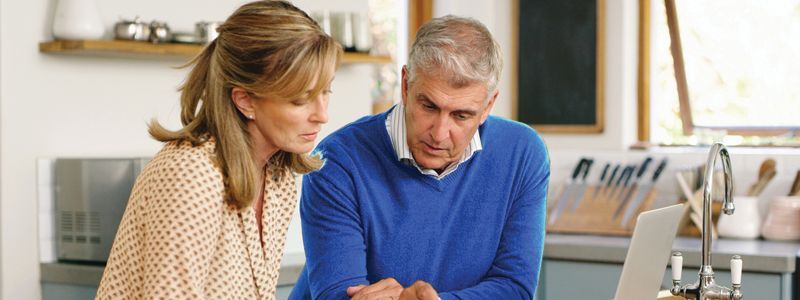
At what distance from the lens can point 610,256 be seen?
4.05m

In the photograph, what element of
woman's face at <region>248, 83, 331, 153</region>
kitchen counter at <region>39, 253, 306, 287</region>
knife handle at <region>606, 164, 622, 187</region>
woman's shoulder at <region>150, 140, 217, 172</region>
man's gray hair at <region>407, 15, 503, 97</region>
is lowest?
kitchen counter at <region>39, 253, 306, 287</region>

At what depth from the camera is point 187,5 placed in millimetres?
4246

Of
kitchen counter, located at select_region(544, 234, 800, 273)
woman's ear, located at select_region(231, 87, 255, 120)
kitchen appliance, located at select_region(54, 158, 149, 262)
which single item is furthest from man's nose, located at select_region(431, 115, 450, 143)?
kitchen counter, located at select_region(544, 234, 800, 273)

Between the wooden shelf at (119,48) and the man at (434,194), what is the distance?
1491 mm

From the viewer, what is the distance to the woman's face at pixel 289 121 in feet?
6.04

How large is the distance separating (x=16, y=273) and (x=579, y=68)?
2.51m

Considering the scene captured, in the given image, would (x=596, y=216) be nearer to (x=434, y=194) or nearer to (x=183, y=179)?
(x=434, y=194)

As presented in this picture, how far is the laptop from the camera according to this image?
7.31 feet

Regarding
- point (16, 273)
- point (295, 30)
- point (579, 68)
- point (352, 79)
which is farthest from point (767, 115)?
point (295, 30)

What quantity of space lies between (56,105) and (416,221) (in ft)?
6.71

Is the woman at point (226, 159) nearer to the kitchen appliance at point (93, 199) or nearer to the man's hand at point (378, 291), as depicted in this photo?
the man's hand at point (378, 291)

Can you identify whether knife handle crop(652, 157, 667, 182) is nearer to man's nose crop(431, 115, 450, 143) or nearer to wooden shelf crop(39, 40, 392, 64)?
wooden shelf crop(39, 40, 392, 64)

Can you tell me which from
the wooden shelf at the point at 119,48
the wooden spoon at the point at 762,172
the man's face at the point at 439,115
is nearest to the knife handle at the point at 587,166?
the wooden spoon at the point at 762,172

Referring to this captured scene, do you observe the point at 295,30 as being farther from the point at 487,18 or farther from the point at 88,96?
the point at 487,18
